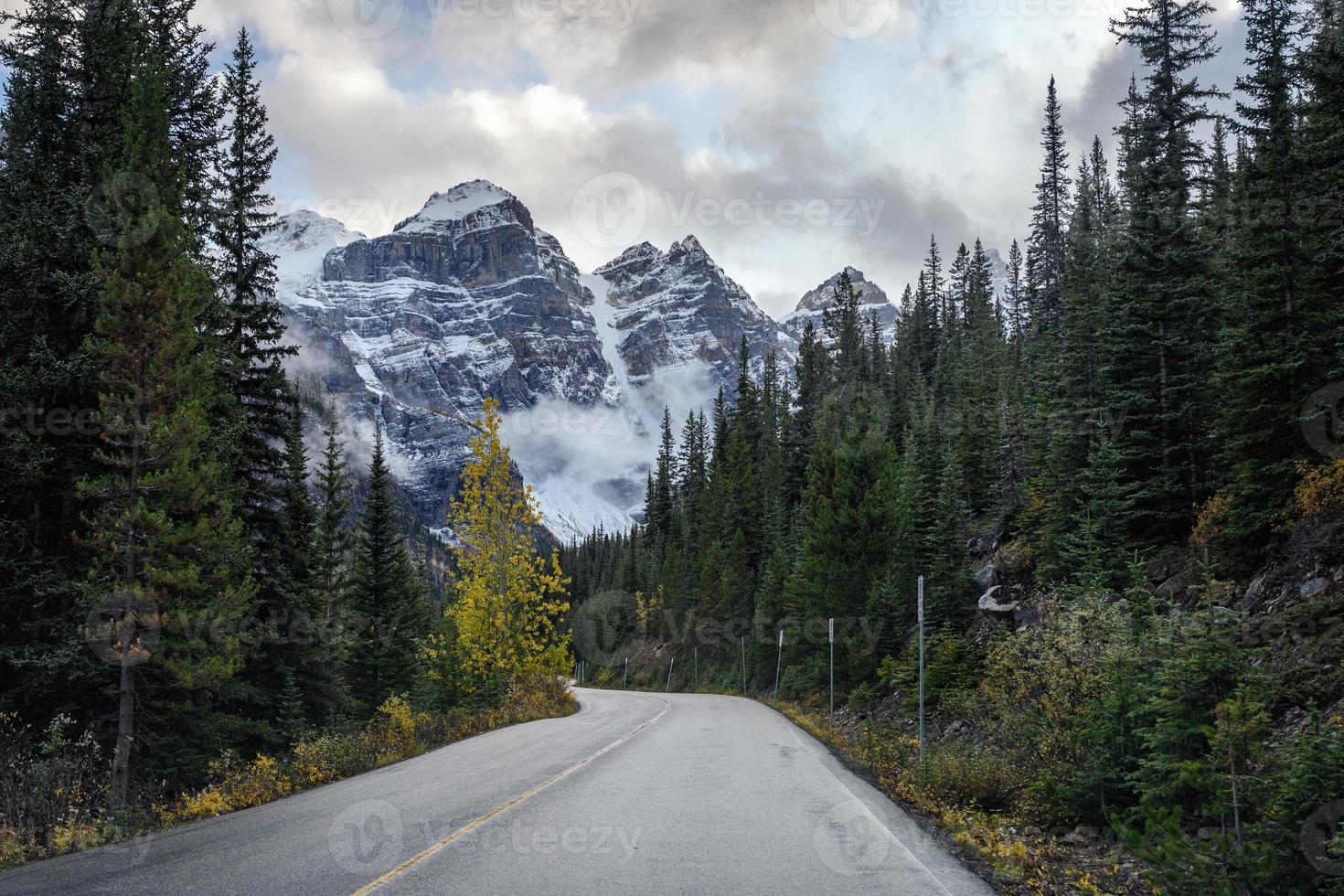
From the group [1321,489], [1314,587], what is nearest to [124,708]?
[1314,587]

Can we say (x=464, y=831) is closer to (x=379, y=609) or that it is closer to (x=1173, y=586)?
(x=1173, y=586)

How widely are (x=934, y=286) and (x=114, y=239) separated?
94.2 m

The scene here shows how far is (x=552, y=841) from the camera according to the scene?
782 centimetres

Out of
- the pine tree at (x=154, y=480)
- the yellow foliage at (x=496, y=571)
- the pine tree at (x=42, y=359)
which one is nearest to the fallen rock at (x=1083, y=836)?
the pine tree at (x=154, y=480)

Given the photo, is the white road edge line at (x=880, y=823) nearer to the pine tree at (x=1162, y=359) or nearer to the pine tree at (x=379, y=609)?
the pine tree at (x=1162, y=359)

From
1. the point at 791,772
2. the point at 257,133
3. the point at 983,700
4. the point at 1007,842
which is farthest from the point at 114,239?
the point at 983,700

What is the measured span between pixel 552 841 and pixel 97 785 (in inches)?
374

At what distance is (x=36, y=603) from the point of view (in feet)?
45.7

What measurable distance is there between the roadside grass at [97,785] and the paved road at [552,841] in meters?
0.57

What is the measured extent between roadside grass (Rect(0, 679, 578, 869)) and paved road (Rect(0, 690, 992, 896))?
1.88 ft

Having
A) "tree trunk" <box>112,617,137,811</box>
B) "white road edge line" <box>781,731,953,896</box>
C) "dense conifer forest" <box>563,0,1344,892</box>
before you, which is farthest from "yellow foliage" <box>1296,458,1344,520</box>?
"tree trunk" <box>112,617,137,811</box>

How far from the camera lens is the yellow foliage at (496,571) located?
2484 cm

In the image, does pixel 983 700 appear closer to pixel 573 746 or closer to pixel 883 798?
pixel 883 798

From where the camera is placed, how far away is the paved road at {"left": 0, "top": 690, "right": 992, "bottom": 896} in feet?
21.3
